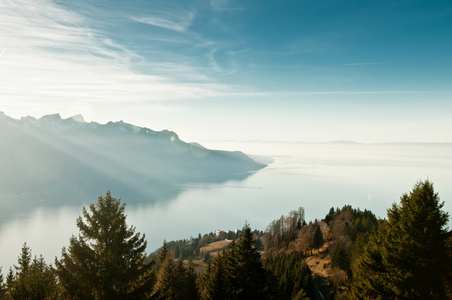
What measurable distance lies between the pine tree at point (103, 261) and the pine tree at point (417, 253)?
40.3 ft

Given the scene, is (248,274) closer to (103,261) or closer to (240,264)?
(240,264)

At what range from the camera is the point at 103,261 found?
11.3m

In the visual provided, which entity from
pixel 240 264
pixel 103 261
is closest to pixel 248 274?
pixel 240 264

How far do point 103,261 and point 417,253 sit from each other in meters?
15.1

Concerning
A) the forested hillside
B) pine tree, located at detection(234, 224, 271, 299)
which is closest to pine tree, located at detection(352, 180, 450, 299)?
the forested hillside

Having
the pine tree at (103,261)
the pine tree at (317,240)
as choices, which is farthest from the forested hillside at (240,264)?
the pine tree at (317,240)

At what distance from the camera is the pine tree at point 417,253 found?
43.0 ft

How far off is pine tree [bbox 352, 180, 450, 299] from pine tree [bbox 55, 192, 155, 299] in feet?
40.3

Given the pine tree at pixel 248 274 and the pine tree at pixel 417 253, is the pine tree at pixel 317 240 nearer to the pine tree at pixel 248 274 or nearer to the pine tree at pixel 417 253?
the pine tree at pixel 248 274

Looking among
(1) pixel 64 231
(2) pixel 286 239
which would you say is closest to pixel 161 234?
(1) pixel 64 231

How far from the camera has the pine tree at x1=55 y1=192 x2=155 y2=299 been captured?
11000 mm

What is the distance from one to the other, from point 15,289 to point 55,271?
534 cm

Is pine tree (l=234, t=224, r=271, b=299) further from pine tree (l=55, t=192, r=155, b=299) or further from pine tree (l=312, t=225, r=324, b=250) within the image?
pine tree (l=312, t=225, r=324, b=250)

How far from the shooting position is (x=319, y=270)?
43906 millimetres
